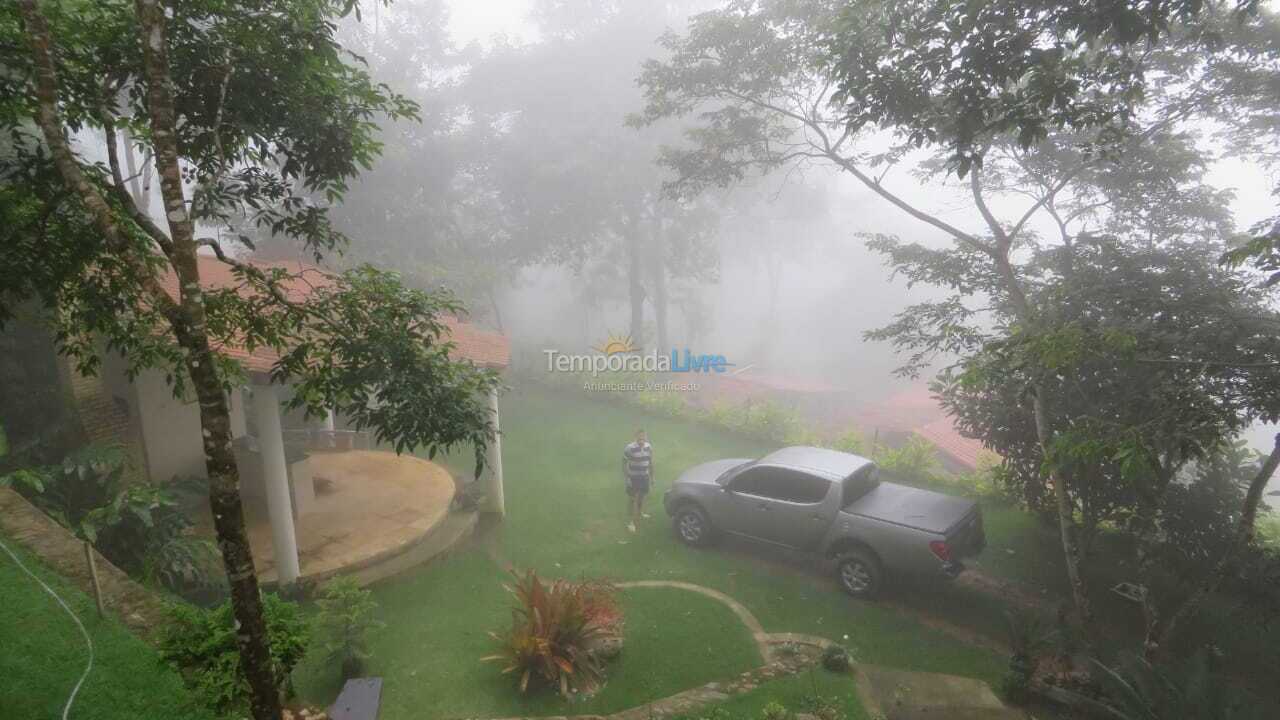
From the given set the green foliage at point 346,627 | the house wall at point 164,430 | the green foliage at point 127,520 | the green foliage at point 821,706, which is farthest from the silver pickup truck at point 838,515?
the house wall at point 164,430

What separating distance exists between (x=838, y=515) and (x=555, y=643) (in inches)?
156

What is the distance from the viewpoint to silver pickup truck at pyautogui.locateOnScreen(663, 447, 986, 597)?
25.1ft

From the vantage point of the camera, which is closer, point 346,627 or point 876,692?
point 346,627

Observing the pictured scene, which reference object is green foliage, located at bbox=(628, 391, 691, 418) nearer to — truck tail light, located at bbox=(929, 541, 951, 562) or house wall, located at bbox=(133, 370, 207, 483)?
truck tail light, located at bbox=(929, 541, 951, 562)

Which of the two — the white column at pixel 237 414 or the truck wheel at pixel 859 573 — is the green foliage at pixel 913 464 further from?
the white column at pixel 237 414

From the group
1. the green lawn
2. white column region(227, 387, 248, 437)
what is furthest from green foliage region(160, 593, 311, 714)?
white column region(227, 387, 248, 437)

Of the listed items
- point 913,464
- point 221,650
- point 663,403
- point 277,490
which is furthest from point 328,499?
point 913,464

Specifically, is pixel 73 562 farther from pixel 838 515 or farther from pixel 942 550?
pixel 942 550

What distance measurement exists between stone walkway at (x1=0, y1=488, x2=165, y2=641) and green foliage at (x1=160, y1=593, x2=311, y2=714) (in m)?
1.77

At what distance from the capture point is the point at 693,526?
965cm

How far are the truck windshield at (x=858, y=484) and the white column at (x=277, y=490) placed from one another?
6729 millimetres

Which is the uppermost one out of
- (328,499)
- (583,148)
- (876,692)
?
(583,148)

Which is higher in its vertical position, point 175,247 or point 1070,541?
point 175,247

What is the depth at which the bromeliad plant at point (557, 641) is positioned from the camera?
615 centimetres
